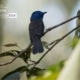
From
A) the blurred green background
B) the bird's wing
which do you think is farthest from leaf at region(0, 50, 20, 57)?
the bird's wing

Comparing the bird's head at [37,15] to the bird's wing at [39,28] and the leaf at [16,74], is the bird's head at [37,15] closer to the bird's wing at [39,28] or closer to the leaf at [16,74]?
the bird's wing at [39,28]

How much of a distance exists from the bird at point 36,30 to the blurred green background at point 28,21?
37 millimetres

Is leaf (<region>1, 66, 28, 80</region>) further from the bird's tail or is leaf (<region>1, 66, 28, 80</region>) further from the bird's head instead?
the bird's head

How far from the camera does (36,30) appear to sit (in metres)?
0.99

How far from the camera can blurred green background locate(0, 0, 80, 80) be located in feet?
3.42

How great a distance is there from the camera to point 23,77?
109 centimetres

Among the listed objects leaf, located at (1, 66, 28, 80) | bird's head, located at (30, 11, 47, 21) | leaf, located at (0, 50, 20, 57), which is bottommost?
leaf, located at (1, 66, 28, 80)

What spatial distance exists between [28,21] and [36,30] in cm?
12

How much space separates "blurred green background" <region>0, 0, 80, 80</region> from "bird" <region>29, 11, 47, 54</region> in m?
0.04

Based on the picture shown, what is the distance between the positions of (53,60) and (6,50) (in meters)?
0.30

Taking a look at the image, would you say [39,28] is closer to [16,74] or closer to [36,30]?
[36,30]

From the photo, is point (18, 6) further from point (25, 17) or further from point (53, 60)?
point (53, 60)

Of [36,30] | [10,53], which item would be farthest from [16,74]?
[36,30]

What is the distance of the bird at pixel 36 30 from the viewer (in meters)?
0.96
